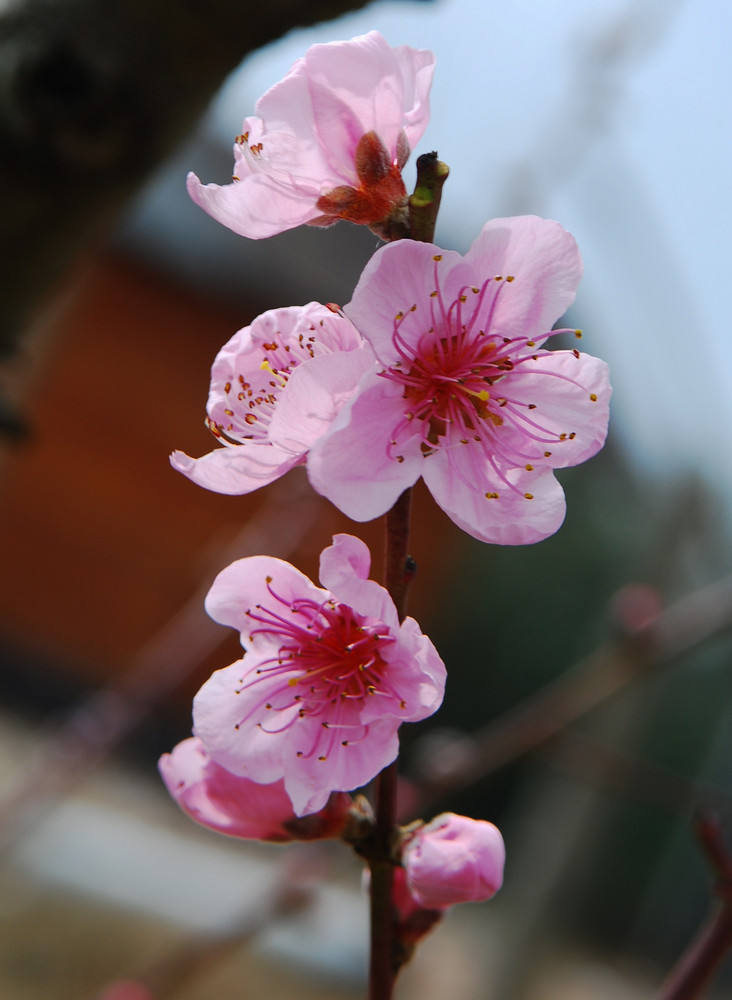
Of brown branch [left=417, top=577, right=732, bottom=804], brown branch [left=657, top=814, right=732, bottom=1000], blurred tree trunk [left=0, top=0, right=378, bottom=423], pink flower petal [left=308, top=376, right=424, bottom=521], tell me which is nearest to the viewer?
pink flower petal [left=308, top=376, right=424, bottom=521]

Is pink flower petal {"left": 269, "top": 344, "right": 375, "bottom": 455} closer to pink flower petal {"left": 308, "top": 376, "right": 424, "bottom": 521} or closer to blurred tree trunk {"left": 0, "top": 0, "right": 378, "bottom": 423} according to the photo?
pink flower petal {"left": 308, "top": 376, "right": 424, "bottom": 521}

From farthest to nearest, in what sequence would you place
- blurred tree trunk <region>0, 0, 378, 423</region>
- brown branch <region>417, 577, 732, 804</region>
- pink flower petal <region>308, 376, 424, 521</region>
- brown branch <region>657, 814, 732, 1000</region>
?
brown branch <region>417, 577, 732, 804</region>
blurred tree trunk <region>0, 0, 378, 423</region>
brown branch <region>657, 814, 732, 1000</region>
pink flower petal <region>308, 376, 424, 521</region>

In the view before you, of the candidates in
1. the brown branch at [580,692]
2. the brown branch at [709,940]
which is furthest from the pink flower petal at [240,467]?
the brown branch at [580,692]

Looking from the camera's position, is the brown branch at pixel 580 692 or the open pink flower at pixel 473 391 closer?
the open pink flower at pixel 473 391

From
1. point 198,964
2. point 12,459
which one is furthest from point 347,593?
point 198,964

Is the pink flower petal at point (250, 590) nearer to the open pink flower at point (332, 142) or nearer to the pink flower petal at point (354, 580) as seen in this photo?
the pink flower petal at point (354, 580)

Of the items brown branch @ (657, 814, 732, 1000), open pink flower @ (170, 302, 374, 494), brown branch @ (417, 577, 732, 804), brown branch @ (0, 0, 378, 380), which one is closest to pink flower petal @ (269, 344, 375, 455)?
open pink flower @ (170, 302, 374, 494)
